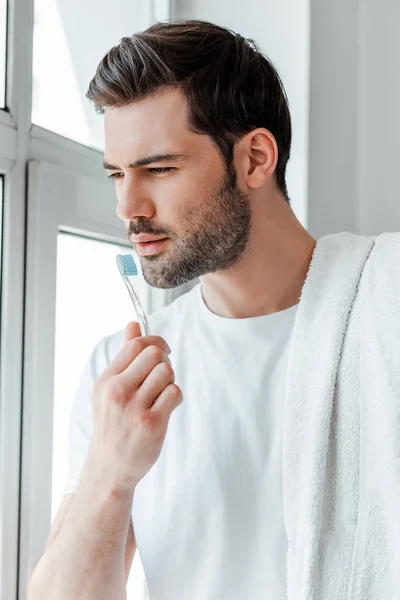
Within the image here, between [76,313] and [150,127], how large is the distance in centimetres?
34

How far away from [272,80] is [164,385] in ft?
1.62

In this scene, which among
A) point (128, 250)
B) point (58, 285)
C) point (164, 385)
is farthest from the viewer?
point (128, 250)

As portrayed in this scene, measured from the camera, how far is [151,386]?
0.83m

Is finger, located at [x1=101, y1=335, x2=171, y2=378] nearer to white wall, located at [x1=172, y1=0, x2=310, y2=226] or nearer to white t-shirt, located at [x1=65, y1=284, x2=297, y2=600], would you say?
white t-shirt, located at [x1=65, y1=284, x2=297, y2=600]

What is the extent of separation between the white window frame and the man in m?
0.07

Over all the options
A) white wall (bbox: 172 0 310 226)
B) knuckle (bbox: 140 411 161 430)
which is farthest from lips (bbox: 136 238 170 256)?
white wall (bbox: 172 0 310 226)

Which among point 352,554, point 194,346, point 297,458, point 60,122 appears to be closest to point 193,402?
point 194,346

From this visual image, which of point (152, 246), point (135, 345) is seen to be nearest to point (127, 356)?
point (135, 345)

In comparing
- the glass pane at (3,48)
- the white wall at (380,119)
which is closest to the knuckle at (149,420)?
the glass pane at (3,48)

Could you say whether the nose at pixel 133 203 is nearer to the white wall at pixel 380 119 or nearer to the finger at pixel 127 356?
the finger at pixel 127 356

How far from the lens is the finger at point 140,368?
84 cm

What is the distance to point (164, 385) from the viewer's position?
84 cm

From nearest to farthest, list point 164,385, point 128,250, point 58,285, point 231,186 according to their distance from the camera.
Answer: point 164,385 < point 231,186 < point 58,285 < point 128,250

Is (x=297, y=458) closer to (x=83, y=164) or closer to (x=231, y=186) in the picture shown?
(x=231, y=186)
